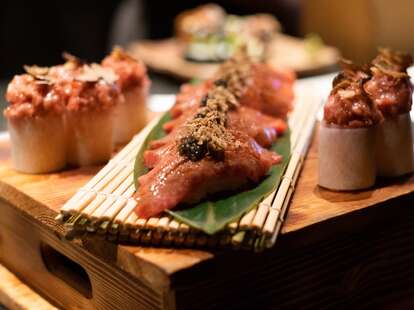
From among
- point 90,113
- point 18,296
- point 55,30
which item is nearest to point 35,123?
point 90,113

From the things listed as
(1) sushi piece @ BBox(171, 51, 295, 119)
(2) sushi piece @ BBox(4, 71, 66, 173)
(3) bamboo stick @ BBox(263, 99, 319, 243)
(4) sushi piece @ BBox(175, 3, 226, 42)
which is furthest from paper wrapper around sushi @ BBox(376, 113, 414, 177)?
(4) sushi piece @ BBox(175, 3, 226, 42)

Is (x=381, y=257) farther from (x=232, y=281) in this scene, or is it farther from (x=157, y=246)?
(x=157, y=246)

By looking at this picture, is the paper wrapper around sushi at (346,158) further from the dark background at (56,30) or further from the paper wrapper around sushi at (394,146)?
the dark background at (56,30)

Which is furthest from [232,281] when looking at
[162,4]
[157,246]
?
[162,4]

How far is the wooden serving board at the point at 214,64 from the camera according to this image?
15.2ft

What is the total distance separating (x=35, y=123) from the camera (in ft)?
7.51

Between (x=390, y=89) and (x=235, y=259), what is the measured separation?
0.84m

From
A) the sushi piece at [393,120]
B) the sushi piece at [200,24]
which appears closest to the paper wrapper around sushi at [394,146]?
the sushi piece at [393,120]

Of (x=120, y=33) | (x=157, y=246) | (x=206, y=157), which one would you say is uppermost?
(x=206, y=157)

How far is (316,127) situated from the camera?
9.20 ft

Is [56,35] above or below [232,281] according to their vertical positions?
below

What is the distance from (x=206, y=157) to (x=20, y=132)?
0.78m

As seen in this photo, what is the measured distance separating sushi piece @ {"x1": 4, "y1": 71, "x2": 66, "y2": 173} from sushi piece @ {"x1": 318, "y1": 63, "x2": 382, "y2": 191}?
93 cm

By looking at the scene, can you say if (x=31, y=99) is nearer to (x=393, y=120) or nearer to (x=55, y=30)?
(x=393, y=120)
